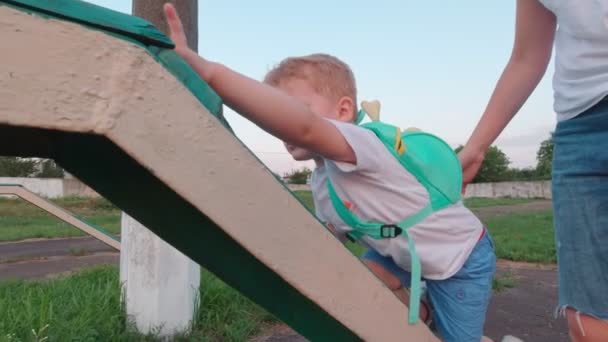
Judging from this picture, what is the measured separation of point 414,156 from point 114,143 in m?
0.81

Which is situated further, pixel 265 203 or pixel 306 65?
pixel 306 65

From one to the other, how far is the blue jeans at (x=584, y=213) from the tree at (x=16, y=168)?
29801 mm

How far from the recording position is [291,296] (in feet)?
3.48

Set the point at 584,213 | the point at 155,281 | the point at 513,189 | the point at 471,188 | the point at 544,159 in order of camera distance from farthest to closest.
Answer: the point at 544,159 → the point at 471,188 → the point at 513,189 → the point at 155,281 → the point at 584,213

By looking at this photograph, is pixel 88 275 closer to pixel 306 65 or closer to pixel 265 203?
pixel 306 65

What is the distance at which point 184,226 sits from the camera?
1016 mm

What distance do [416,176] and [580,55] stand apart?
439 millimetres

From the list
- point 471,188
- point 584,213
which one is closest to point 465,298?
point 584,213

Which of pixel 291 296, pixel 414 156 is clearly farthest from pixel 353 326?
pixel 414 156

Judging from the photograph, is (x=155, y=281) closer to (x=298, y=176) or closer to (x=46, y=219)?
(x=46, y=219)

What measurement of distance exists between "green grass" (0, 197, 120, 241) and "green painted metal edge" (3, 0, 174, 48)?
8133 millimetres

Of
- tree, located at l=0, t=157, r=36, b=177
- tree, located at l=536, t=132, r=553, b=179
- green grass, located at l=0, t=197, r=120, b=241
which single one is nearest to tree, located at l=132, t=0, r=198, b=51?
green grass, located at l=0, t=197, r=120, b=241

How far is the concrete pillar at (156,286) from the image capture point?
252cm

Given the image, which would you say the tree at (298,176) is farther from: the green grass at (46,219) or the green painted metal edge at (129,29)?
the green painted metal edge at (129,29)
